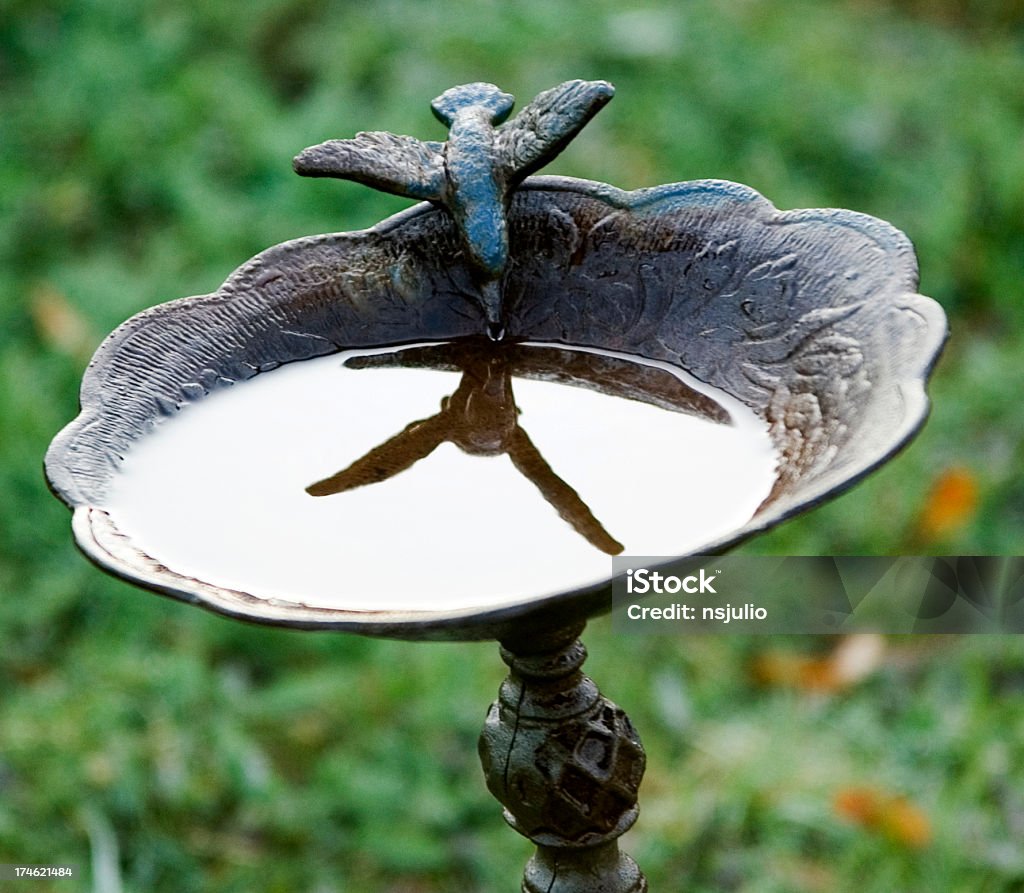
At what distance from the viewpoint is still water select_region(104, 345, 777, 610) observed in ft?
4.96

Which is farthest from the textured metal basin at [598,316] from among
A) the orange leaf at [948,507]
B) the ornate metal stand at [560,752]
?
the orange leaf at [948,507]

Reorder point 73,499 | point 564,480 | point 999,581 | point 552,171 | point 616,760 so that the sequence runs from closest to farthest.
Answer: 1. point 73,499
2. point 564,480
3. point 616,760
4. point 999,581
5. point 552,171

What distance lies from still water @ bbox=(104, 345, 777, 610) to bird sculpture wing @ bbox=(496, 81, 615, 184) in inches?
9.3

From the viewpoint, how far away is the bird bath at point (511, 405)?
1519 millimetres

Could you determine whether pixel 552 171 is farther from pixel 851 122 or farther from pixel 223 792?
pixel 223 792

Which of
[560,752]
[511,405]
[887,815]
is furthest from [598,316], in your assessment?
[887,815]

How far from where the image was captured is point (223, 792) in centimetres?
291

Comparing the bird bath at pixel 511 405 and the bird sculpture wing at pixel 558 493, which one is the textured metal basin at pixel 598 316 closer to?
the bird bath at pixel 511 405

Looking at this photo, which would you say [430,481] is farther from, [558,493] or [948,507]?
[948,507]

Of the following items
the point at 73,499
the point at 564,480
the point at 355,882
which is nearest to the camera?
the point at 73,499

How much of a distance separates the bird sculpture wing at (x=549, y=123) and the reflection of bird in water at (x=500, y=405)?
0.23m

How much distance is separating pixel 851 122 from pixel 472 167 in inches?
119

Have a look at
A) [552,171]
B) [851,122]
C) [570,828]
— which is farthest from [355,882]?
[851,122]

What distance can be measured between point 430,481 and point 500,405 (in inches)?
6.6
